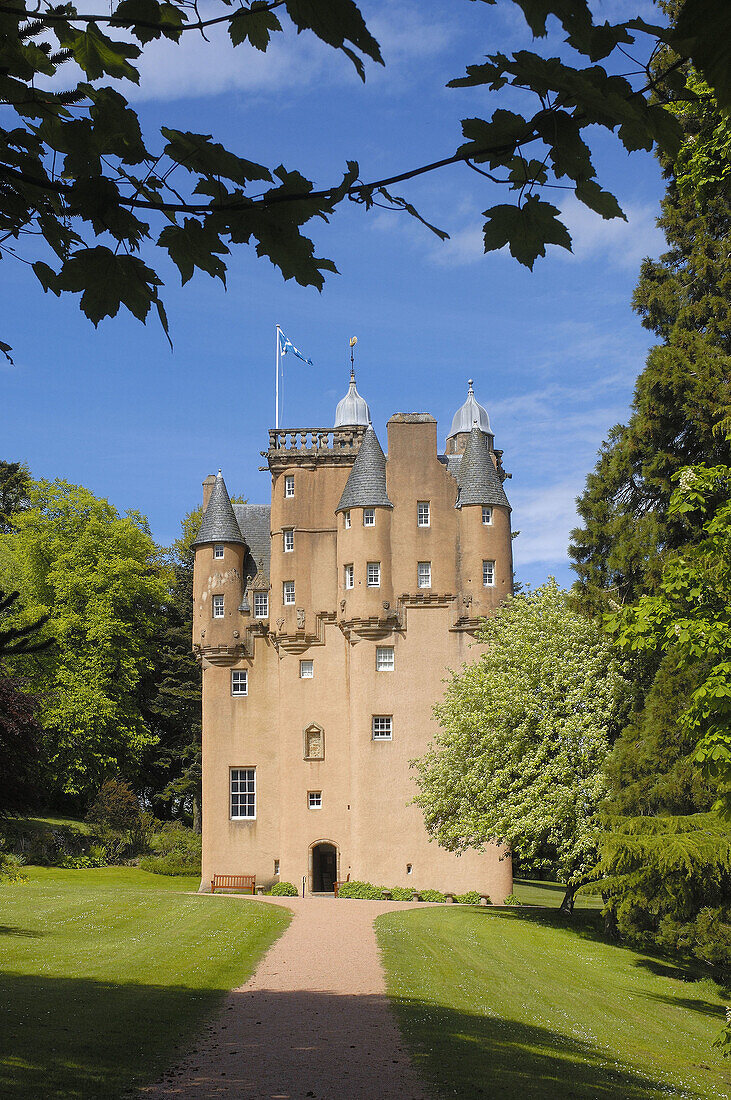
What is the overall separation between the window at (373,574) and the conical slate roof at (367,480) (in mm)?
2255

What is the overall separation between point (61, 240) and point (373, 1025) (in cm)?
1219

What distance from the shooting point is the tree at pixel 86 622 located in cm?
4766

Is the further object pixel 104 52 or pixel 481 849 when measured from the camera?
pixel 481 849

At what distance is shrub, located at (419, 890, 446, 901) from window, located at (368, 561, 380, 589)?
11329 millimetres

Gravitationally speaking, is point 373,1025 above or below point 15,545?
below

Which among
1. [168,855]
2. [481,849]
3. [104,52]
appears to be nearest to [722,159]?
[104,52]

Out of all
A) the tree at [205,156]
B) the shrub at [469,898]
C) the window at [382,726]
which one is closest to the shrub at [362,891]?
the shrub at [469,898]

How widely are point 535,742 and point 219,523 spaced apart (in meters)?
18.9

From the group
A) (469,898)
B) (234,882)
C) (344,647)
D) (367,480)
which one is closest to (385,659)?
(344,647)

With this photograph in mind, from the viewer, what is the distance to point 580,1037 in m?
14.9

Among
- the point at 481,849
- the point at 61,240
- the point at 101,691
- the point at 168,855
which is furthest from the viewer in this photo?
the point at 101,691

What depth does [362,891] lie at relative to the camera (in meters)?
37.8

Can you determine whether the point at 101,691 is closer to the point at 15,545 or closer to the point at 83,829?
the point at 83,829

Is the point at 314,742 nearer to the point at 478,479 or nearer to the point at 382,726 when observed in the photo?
the point at 382,726
